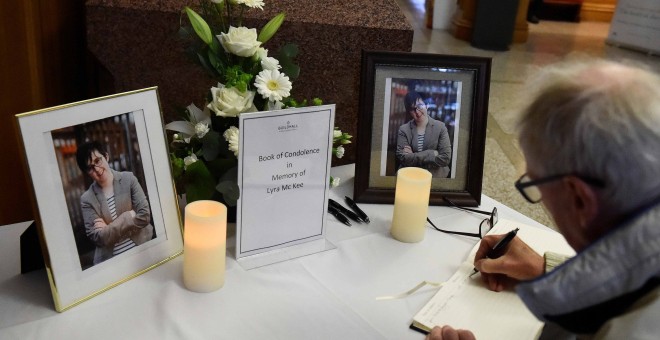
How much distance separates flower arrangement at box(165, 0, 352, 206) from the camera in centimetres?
109

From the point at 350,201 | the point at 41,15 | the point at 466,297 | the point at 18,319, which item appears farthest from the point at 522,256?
the point at 41,15

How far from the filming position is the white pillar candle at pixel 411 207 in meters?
1.21

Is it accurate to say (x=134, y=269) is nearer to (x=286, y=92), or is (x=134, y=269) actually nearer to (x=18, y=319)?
(x=18, y=319)

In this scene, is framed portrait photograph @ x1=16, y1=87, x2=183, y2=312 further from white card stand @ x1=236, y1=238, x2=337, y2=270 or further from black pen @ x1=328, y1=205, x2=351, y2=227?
black pen @ x1=328, y1=205, x2=351, y2=227

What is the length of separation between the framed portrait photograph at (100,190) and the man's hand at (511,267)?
0.52 meters

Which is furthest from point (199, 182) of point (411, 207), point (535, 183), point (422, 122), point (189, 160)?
point (535, 183)

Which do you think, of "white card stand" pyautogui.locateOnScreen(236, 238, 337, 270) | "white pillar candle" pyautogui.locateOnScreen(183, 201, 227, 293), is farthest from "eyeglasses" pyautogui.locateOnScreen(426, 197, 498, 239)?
"white pillar candle" pyautogui.locateOnScreen(183, 201, 227, 293)

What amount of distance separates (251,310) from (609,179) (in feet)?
1.77

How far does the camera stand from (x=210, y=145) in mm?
1126

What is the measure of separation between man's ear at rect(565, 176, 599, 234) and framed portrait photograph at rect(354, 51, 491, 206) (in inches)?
24.4

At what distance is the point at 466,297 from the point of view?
1054 mm

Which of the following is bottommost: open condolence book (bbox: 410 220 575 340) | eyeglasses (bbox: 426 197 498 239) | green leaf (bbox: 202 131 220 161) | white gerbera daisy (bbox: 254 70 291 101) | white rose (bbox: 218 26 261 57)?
open condolence book (bbox: 410 220 575 340)

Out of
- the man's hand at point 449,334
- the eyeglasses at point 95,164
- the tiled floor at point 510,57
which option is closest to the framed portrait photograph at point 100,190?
the eyeglasses at point 95,164

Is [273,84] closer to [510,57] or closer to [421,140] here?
[421,140]
